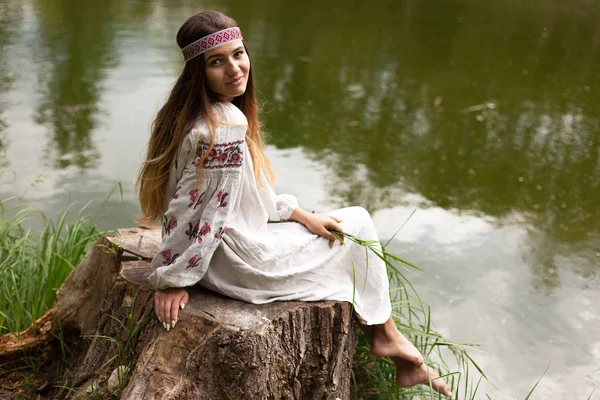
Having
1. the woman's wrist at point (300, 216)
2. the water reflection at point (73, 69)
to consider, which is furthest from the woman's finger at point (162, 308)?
the water reflection at point (73, 69)

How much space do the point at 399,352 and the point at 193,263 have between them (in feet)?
2.38

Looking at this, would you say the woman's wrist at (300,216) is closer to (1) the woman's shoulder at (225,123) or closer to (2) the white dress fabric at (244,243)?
(2) the white dress fabric at (244,243)

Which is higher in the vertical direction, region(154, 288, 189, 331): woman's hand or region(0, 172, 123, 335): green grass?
region(154, 288, 189, 331): woman's hand

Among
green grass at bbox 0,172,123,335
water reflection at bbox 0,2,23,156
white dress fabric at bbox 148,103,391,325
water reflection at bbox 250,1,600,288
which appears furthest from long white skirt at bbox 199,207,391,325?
water reflection at bbox 0,2,23,156

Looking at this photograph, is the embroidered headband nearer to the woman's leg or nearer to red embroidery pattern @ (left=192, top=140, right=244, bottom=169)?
red embroidery pattern @ (left=192, top=140, right=244, bottom=169)

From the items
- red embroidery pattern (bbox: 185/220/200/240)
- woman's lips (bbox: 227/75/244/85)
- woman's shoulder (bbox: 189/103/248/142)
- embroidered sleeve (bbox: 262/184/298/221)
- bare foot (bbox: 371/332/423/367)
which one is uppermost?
woman's lips (bbox: 227/75/244/85)

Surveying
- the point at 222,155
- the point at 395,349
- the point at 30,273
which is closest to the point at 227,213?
the point at 222,155

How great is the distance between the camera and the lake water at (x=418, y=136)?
2869 millimetres

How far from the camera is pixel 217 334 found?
5.42ft

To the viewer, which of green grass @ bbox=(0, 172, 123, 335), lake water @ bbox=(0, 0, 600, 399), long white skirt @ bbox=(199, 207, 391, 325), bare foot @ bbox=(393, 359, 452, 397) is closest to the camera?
long white skirt @ bbox=(199, 207, 391, 325)

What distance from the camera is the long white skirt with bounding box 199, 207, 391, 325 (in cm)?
178

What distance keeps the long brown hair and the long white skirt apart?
0.21 meters

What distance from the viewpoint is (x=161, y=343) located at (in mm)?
1689

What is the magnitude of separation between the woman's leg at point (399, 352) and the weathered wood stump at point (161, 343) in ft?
→ 0.24
